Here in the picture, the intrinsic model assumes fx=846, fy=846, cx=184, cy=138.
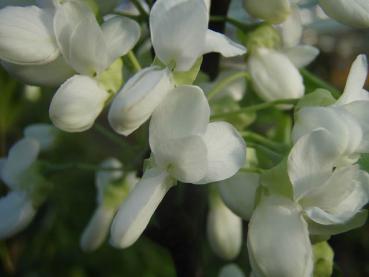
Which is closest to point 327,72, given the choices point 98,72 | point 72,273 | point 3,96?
point 72,273

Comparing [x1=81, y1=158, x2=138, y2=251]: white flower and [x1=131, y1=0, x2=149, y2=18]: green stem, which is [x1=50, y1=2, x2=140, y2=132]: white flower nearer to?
[x1=131, y1=0, x2=149, y2=18]: green stem

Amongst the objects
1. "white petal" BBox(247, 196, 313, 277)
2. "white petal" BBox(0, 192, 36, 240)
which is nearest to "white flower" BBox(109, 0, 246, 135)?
"white petal" BBox(247, 196, 313, 277)

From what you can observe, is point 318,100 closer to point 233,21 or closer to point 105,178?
point 233,21

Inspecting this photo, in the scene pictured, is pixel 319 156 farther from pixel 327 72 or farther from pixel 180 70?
pixel 327 72

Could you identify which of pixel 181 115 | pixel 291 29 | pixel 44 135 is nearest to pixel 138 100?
pixel 181 115

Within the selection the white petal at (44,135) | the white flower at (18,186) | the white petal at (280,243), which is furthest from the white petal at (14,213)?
the white petal at (280,243)

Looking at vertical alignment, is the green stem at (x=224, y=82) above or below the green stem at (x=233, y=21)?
below

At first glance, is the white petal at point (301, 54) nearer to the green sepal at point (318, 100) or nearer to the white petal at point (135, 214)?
the green sepal at point (318, 100)
